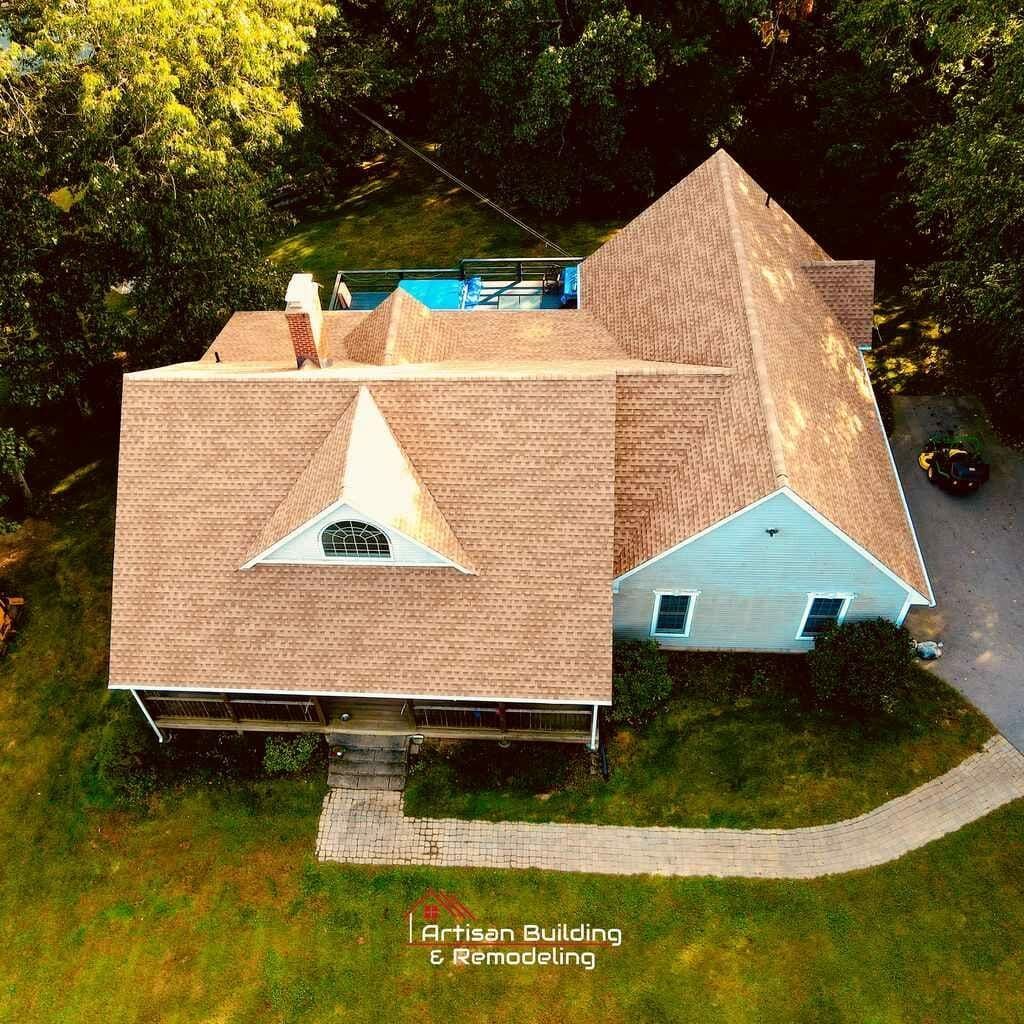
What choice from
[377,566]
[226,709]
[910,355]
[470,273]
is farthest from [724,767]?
[470,273]

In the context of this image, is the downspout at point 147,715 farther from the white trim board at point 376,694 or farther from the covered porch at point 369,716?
the white trim board at point 376,694

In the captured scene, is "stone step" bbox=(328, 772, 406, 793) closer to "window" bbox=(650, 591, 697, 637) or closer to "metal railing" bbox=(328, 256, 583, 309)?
"window" bbox=(650, 591, 697, 637)

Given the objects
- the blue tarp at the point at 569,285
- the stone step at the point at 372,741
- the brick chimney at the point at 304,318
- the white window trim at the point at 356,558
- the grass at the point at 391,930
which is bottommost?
the grass at the point at 391,930

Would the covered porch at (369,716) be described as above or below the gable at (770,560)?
below

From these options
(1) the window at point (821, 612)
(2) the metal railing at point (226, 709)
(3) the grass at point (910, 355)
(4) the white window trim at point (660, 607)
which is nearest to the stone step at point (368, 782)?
(2) the metal railing at point (226, 709)

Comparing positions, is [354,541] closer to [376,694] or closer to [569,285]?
[376,694]
